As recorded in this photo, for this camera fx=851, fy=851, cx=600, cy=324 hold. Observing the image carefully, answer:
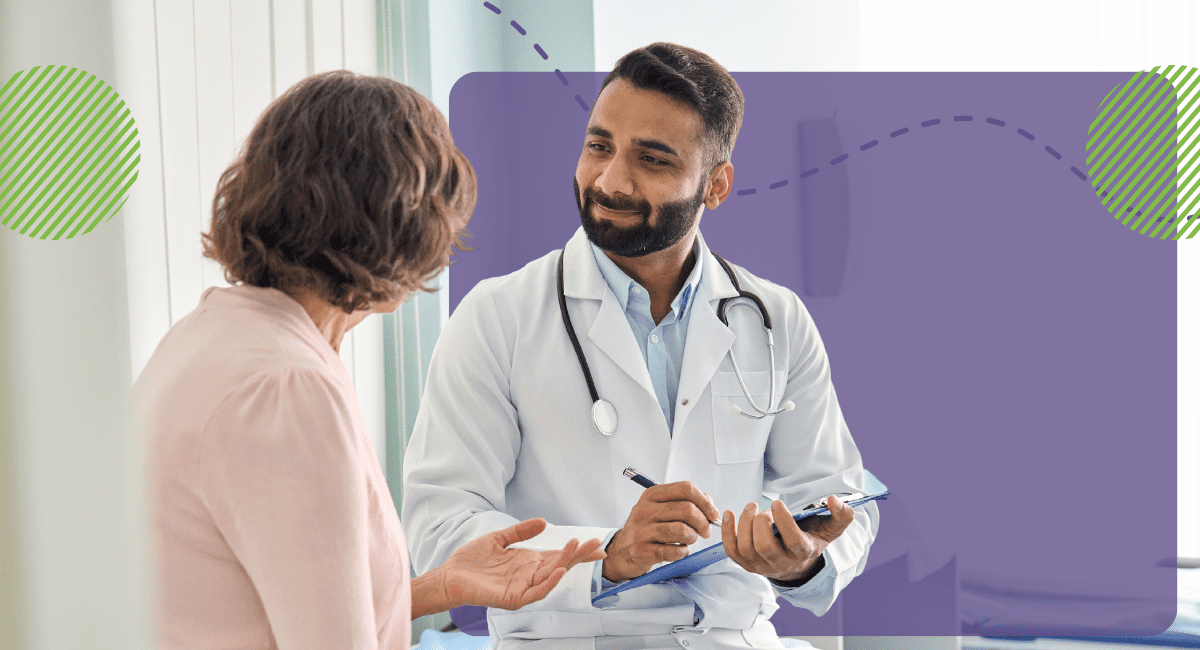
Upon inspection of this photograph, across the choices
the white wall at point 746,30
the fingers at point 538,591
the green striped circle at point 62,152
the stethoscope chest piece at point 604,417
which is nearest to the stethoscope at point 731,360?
the stethoscope chest piece at point 604,417

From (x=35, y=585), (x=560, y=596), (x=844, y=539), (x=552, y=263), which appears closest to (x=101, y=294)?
(x=35, y=585)

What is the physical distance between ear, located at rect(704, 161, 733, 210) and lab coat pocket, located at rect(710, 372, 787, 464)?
34cm

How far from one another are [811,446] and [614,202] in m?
0.53

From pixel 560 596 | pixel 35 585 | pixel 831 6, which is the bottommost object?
pixel 560 596

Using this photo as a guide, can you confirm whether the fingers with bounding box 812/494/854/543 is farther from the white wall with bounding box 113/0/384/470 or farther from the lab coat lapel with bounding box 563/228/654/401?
the white wall with bounding box 113/0/384/470

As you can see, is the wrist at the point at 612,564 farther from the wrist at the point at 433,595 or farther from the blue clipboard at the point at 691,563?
the wrist at the point at 433,595

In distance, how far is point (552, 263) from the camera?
1.48 meters

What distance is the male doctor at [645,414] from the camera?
124 cm

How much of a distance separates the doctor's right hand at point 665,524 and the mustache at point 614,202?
51cm

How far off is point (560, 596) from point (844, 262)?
134 centimetres

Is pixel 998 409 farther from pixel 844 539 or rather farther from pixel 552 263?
pixel 552 263

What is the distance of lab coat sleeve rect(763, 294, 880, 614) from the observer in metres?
1.42

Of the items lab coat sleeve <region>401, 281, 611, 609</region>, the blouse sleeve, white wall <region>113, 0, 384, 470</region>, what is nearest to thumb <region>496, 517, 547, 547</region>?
lab coat sleeve <region>401, 281, 611, 609</region>

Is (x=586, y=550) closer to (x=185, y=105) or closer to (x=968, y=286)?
(x=185, y=105)
